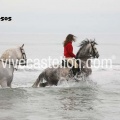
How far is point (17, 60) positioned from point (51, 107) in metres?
2.97

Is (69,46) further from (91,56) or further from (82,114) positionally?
(82,114)

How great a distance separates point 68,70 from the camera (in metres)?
13.7

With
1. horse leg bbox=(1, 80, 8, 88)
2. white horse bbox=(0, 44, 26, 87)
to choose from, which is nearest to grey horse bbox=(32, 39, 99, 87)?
white horse bbox=(0, 44, 26, 87)

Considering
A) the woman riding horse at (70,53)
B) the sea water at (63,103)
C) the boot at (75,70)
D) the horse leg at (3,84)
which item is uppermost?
the woman riding horse at (70,53)

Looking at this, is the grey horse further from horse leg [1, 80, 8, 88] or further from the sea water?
horse leg [1, 80, 8, 88]

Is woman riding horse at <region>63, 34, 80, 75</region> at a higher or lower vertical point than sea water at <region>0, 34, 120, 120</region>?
higher

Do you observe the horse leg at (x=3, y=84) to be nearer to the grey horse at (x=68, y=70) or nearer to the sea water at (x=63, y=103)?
the sea water at (x=63, y=103)

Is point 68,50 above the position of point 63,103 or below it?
above

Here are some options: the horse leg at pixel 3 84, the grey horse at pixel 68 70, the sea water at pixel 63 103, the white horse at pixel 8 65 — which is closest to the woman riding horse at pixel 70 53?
the grey horse at pixel 68 70

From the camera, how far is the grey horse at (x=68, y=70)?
13672 millimetres

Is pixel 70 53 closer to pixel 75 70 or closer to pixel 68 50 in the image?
pixel 68 50

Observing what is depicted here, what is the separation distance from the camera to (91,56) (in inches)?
550

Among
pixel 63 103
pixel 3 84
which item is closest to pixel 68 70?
pixel 3 84

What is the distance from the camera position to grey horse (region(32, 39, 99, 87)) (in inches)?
538
